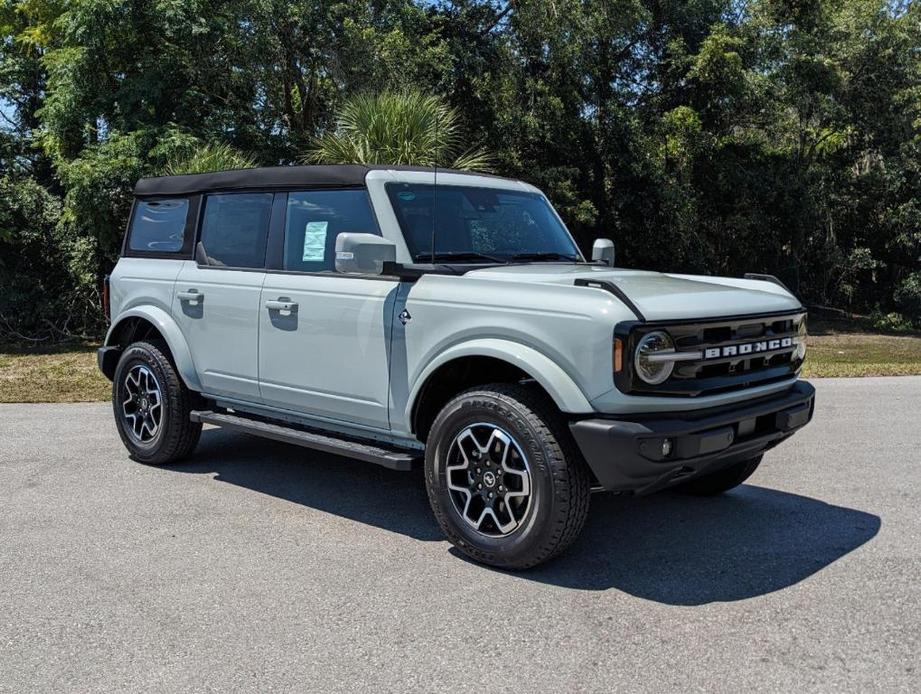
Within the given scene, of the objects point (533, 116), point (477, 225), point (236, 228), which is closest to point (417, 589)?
point (477, 225)

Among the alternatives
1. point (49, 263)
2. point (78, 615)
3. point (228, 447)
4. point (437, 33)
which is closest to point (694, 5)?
point (437, 33)

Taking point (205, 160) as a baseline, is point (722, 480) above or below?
below

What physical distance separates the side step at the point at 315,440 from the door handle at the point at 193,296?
2.41 ft

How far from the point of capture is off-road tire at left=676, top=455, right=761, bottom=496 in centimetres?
543

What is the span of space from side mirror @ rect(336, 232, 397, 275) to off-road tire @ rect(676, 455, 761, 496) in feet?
7.69

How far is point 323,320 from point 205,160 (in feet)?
32.5

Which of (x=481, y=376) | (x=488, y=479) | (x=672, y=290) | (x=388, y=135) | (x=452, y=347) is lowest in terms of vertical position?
(x=488, y=479)

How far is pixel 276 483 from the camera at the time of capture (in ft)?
19.9

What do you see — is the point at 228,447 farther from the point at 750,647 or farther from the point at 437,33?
the point at 437,33

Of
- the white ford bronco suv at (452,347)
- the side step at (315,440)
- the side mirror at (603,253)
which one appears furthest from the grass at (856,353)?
the side step at (315,440)

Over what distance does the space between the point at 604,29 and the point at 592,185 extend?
10.5ft

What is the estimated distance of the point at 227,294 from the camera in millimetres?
5801

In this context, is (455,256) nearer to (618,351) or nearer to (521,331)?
(521,331)

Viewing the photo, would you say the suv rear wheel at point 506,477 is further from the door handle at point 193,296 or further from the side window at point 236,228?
the door handle at point 193,296
